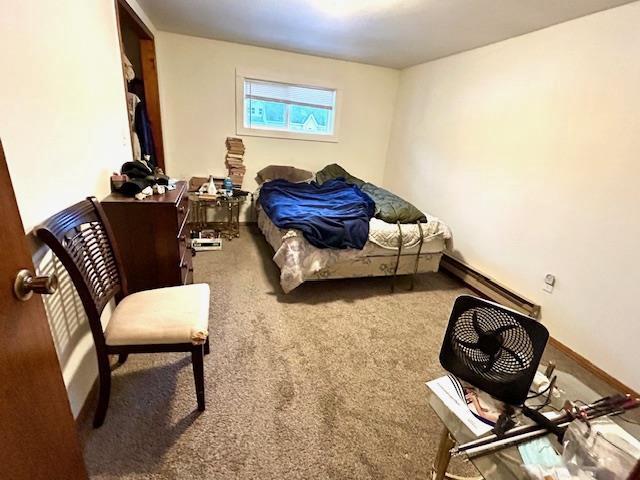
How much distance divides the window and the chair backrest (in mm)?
2905

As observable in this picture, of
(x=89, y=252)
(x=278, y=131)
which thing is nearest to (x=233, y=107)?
(x=278, y=131)

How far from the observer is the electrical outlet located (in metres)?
2.34

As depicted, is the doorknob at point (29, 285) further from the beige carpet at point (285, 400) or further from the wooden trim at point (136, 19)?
the wooden trim at point (136, 19)

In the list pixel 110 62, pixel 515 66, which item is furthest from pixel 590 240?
pixel 110 62

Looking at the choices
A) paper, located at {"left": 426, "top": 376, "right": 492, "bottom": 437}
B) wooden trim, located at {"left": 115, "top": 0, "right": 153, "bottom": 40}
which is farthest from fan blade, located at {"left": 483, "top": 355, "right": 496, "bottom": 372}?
wooden trim, located at {"left": 115, "top": 0, "right": 153, "bottom": 40}

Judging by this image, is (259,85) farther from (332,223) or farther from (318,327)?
(318,327)

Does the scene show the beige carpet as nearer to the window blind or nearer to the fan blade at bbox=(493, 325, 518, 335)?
the fan blade at bbox=(493, 325, 518, 335)

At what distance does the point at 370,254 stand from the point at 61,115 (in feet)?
7.18

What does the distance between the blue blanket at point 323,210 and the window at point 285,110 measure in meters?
0.87

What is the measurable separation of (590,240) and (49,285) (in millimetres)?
2818

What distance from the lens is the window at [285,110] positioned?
4012 mm

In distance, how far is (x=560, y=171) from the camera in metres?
2.29

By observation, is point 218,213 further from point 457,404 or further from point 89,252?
point 457,404

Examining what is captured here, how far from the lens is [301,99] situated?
4.21 metres
